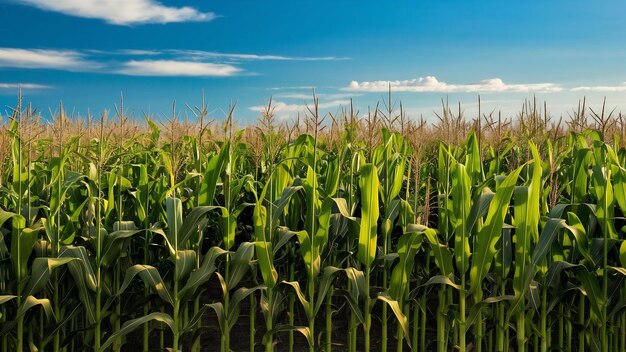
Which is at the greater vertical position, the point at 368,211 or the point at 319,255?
the point at 368,211

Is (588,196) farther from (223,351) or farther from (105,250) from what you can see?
(105,250)

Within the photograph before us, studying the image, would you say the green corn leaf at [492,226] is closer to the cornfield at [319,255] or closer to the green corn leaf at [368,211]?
the cornfield at [319,255]

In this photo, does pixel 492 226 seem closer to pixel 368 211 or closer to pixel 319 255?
pixel 368 211

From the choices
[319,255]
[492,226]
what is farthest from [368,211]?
[492,226]

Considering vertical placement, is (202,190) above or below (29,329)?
above

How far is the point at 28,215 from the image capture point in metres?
4.11

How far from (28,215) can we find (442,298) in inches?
124

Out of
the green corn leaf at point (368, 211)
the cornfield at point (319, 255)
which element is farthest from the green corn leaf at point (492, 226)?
the green corn leaf at point (368, 211)

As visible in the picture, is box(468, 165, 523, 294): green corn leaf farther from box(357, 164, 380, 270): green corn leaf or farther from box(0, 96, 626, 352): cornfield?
box(357, 164, 380, 270): green corn leaf

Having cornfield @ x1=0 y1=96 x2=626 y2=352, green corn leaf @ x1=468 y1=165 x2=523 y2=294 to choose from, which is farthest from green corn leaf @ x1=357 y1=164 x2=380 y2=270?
green corn leaf @ x1=468 y1=165 x2=523 y2=294

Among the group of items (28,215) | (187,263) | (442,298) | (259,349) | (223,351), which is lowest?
(259,349)

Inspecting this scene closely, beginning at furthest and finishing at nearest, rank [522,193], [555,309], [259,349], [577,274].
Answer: [259,349] → [555,309] → [577,274] → [522,193]

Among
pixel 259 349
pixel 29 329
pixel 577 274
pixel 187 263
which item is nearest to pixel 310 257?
pixel 187 263

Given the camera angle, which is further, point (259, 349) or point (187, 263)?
point (259, 349)
